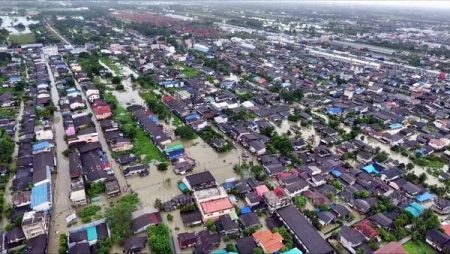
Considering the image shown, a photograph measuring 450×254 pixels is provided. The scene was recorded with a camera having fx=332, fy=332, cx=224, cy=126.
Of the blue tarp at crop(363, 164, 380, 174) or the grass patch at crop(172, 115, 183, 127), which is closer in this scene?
the blue tarp at crop(363, 164, 380, 174)

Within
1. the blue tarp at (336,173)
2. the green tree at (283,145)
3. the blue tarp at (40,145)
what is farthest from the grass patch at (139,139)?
the blue tarp at (336,173)

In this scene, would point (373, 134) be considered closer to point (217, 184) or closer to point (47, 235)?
point (217, 184)

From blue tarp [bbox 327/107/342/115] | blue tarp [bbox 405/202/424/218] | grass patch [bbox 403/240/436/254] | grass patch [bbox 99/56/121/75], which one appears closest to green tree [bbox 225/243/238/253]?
grass patch [bbox 403/240/436/254]

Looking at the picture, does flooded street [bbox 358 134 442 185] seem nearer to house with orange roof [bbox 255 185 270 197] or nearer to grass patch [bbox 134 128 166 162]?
house with orange roof [bbox 255 185 270 197]

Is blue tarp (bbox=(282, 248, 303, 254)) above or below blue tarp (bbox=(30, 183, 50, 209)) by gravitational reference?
below

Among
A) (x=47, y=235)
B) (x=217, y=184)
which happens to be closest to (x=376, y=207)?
(x=217, y=184)

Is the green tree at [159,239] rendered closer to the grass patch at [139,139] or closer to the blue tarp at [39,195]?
the blue tarp at [39,195]

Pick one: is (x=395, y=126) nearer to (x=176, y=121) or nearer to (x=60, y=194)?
(x=176, y=121)
